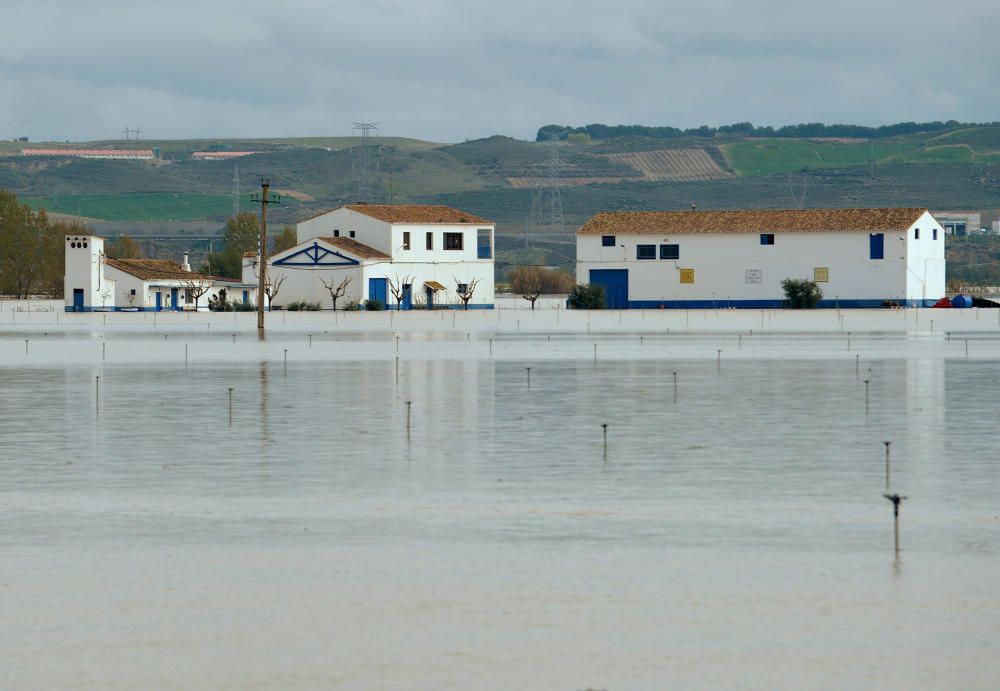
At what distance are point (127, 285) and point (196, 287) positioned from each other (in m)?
5.35

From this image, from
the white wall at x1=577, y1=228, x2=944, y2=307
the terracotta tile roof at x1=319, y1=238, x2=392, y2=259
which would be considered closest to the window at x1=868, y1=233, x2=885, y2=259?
the white wall at x1=577, y1=228, x2=944, y2=307

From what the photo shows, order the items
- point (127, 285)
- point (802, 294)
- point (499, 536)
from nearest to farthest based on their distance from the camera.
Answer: point (499, 536), point (802, 294), point (127, 285)

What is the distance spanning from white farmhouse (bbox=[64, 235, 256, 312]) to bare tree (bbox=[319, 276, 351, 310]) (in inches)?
412

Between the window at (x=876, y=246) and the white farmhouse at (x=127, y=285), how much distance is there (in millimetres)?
43211

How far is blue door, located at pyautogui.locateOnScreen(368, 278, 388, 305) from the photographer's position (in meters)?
108

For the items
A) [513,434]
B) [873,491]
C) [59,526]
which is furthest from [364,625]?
[513,434]

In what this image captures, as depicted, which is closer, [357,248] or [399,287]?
[357,248]

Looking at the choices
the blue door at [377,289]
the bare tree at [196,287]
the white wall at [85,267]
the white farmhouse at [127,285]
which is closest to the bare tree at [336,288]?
the blue door at [377,289]

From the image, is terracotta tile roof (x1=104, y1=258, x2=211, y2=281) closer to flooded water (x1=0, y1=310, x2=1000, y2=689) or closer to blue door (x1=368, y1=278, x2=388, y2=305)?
blue door (x1=368, y1=278, x2=388, y2=305)

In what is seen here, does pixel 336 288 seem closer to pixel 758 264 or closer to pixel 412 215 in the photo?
pixel 412 215

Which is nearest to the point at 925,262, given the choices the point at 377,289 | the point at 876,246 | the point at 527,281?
the point at 876,246

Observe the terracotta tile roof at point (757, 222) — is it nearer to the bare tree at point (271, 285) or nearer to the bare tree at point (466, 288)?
the bare tree at point (466, 288)

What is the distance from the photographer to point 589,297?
10469 centimetres

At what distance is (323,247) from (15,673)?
98976 millimetres
